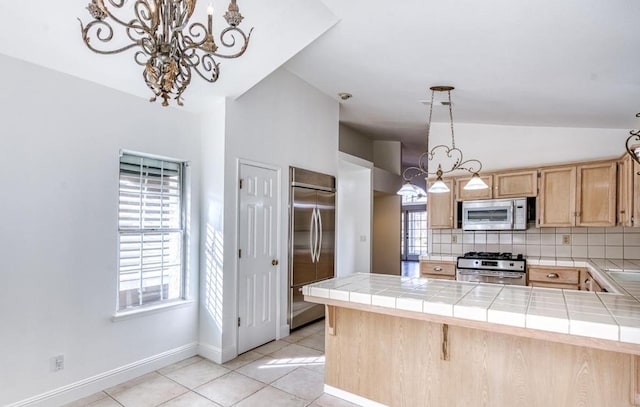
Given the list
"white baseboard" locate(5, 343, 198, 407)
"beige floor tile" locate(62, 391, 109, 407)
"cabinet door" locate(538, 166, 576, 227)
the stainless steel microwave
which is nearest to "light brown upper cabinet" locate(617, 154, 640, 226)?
"cabinet door" locate(538, 166, 576, 227)

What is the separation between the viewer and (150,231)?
3193 mm

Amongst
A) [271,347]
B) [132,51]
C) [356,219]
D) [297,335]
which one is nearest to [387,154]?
[356,219]

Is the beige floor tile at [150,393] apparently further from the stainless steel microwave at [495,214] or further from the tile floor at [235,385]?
the stainless steel microwave at [495,214]

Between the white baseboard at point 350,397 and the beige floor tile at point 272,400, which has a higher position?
the white baseboard at point 350,397

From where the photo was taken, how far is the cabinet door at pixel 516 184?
4.32m

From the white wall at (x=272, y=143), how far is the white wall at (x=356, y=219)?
138cm

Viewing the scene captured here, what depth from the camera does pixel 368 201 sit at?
630 centimetres

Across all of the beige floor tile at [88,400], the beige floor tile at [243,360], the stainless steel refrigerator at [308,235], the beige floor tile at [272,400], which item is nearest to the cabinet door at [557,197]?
the stainless steel refrigerator at [308,235]

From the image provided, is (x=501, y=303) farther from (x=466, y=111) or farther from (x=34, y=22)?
(x=34, y=22)

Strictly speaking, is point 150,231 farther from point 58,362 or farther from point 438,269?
point 438,269

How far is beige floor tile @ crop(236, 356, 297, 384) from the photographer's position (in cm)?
307

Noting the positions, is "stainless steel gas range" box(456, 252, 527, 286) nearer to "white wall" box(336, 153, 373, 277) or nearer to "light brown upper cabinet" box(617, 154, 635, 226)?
"light brown upper cabinet" box(617, 154, 635, 226)

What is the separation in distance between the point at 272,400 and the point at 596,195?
4.06 m

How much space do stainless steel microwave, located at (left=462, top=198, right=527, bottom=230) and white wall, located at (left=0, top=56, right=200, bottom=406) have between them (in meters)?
3.89
